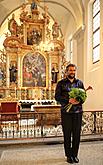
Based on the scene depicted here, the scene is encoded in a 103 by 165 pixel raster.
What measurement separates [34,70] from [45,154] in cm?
1037

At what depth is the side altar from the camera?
14898 mm

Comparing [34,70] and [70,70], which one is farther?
[34,70]

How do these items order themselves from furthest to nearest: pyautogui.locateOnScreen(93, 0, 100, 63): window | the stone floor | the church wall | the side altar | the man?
the side altar
pyautogui.locateOnScreen(93, 0, 100, 63): window
the church wall
the stone floor
the man

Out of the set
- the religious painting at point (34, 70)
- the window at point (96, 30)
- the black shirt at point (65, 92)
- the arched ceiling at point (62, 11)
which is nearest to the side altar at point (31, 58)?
the religious painting at point (34, 70)

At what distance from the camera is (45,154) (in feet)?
17.5

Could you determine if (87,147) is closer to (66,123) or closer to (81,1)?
(66,123)

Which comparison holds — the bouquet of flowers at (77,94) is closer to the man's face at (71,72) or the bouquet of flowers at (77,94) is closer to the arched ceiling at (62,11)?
the man's face at (71,72)

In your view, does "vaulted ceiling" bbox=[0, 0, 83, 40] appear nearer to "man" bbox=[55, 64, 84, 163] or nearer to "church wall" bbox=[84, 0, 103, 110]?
"church wall" bbox=[84, 0, 103, 110]

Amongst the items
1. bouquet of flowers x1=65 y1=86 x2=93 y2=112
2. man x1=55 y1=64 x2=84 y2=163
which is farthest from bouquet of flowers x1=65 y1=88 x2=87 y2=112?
man x1=55 y1=64 x2=84 y2=163

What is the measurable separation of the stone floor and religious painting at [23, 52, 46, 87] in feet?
29.3

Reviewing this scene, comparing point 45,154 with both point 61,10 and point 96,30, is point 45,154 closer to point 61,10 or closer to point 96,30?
point 96,30

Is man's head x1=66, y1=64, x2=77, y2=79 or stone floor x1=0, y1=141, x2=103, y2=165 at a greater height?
man's head x1=66, y1=64, x2=77, y2=79

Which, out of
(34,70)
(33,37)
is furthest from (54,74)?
(33,37)

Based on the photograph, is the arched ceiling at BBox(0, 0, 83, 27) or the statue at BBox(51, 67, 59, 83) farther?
the statue at BBox(51, 67, 59, 83)
